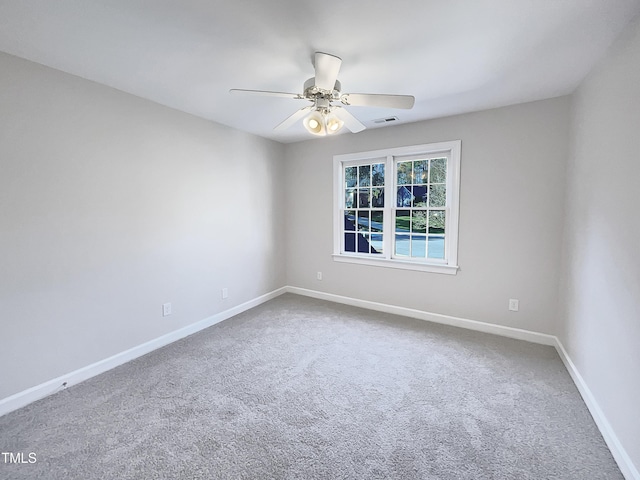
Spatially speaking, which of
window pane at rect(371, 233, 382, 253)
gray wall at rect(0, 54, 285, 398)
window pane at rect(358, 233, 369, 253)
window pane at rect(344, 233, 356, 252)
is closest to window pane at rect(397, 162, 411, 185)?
window pane at rect(371, 233, 382, 253)

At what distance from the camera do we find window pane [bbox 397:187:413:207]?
3684 millimetres

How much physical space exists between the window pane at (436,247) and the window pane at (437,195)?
0.41 m

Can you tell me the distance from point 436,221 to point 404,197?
507 mm

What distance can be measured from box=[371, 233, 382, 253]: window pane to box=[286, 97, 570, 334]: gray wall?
0.28 meters

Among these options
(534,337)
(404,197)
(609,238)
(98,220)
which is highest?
(404,197)

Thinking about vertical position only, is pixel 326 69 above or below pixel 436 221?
Result: above

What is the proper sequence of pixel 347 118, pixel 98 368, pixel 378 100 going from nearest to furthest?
pixel 378 100 → pixel 347 118 → pixel 98 368

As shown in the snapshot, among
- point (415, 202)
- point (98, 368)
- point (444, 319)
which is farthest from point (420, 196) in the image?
point (98, 368)

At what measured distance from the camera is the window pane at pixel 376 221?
3.93m

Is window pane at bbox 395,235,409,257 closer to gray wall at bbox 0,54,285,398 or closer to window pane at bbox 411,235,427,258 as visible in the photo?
window pane at bbox 411,235,427,258

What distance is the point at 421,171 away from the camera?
358 cm

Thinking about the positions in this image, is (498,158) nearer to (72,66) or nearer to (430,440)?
(430,440)

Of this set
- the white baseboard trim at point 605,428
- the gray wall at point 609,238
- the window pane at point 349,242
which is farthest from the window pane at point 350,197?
the white baseboard trim at point 605,428

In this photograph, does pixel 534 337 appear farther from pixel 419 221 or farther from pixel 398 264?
pixel 419 221
